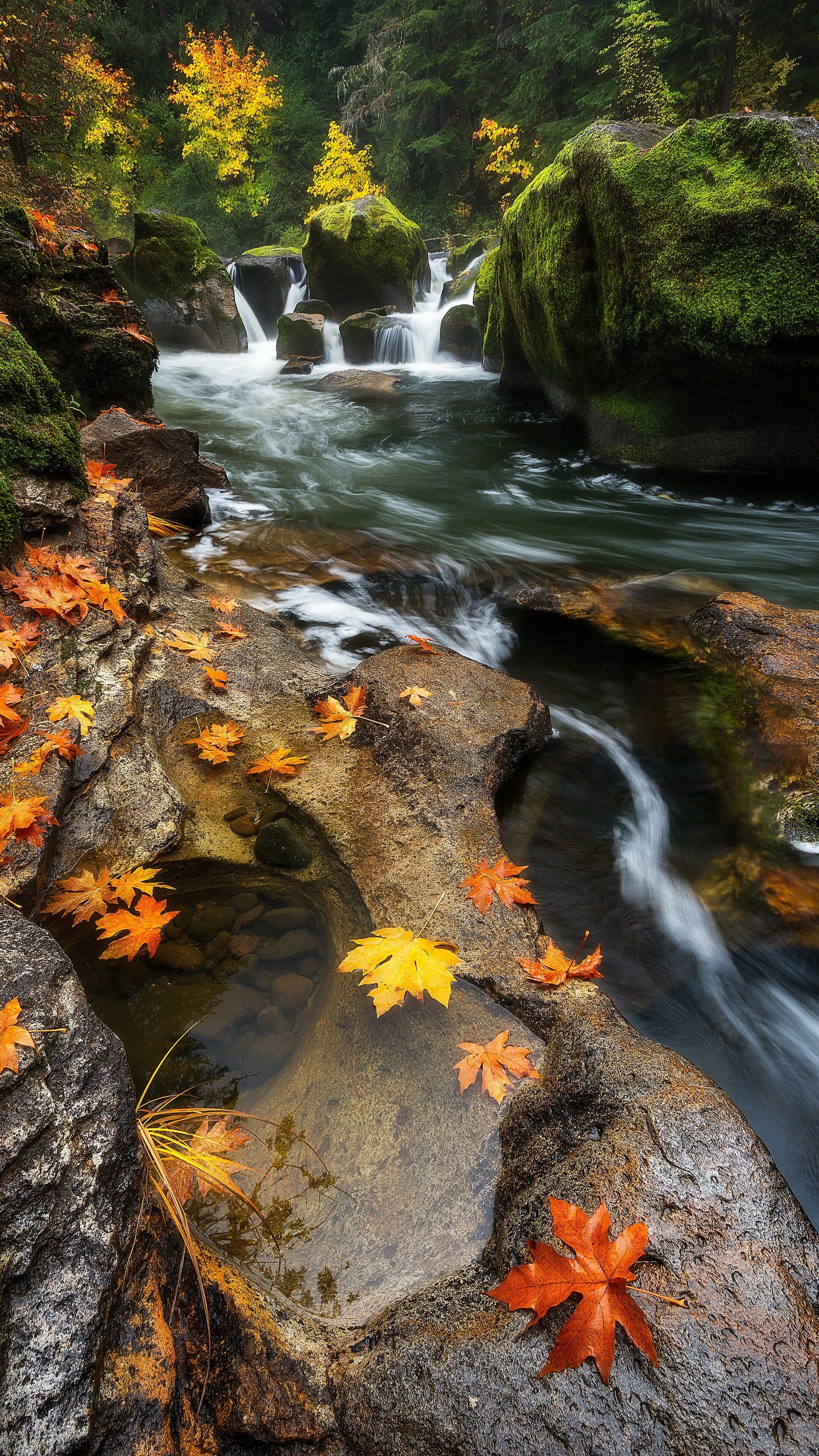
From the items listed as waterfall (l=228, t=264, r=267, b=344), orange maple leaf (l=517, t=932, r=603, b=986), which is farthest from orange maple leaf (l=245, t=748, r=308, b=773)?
waterfall (l=228, t=264, r=267, b=344)

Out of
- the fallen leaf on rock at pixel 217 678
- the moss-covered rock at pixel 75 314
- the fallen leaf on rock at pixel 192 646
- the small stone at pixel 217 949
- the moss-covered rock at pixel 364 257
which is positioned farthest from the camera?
the moss-covered rock at pixel 364 257

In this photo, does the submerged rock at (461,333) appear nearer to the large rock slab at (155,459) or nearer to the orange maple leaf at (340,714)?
the large rock slab at (155,459)

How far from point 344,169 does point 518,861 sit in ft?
102

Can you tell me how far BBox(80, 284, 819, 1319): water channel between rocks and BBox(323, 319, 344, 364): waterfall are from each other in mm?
10511

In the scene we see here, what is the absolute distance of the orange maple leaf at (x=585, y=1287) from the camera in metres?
1.18

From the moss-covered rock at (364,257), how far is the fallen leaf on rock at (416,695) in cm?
1737

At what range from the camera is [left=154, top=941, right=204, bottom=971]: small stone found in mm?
2217

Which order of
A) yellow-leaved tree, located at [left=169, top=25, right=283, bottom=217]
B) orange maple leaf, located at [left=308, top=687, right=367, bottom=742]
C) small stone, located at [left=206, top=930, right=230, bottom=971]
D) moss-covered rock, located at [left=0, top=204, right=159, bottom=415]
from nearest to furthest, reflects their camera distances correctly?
1. small stone, located at [left=206, top=930, right=230, bottom=971]
2. orange maple leaf, located at [left=308, top=687, right=367, bottom=742]
3. moss-covered rock, located at [left=0, top=204, right=159, bottom=415]
4. yellow-leaved tree, located at [left=169, top=25, right=283, bottom=217]

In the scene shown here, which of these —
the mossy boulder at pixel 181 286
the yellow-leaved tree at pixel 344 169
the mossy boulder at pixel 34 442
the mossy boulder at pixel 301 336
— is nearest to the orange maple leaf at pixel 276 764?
the mossy boulder at pixel 34 442

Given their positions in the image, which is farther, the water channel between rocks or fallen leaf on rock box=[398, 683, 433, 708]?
fallen leaf on rock box=[398, 683, 433, 708]

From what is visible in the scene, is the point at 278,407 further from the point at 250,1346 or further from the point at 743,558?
the point at 250,1346

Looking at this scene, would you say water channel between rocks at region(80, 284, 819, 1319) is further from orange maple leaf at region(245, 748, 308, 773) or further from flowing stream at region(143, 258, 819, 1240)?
orange maple leaf at region(245, 748, 308, 773)

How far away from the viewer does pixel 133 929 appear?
7.10 feet

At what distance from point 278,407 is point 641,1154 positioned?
13.1 m
